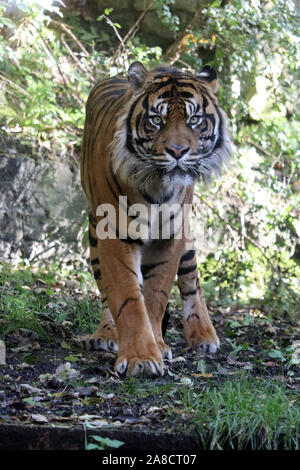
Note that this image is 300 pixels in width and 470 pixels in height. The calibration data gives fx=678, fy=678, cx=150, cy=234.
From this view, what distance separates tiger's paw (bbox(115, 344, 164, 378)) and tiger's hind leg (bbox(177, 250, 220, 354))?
0.96m

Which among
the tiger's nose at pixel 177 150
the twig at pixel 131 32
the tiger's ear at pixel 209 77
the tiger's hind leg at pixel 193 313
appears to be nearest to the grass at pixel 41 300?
the tiger's hind leg at pixel 193 313

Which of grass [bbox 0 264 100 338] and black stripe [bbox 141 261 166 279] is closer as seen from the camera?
black stripe [bbox 141 261 166 279]

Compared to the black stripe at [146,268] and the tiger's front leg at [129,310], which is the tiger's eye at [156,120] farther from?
the black stripe at [146,268]

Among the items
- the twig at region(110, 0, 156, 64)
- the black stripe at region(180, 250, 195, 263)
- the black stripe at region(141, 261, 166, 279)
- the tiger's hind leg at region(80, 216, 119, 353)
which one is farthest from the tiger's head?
the twig at region(110, 0, 156, 64)

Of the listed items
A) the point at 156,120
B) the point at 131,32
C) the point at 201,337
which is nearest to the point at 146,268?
the point at 201,337

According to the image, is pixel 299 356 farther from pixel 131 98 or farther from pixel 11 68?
pixel 11 68

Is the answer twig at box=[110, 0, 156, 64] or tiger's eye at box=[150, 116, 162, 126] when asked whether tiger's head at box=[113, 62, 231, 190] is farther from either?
twig at box=[110, 0, 156, 64]

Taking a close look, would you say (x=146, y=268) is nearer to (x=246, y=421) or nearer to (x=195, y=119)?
(x=195, y=119)

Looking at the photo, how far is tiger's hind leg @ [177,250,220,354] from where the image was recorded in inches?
185

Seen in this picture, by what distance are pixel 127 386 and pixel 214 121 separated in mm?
1705

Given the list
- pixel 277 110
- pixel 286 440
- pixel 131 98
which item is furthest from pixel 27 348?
pixel 277 110

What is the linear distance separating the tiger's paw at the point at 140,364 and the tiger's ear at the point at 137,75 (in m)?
1.65

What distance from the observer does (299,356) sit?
15.0 feet

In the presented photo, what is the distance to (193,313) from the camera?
15.9 ft
